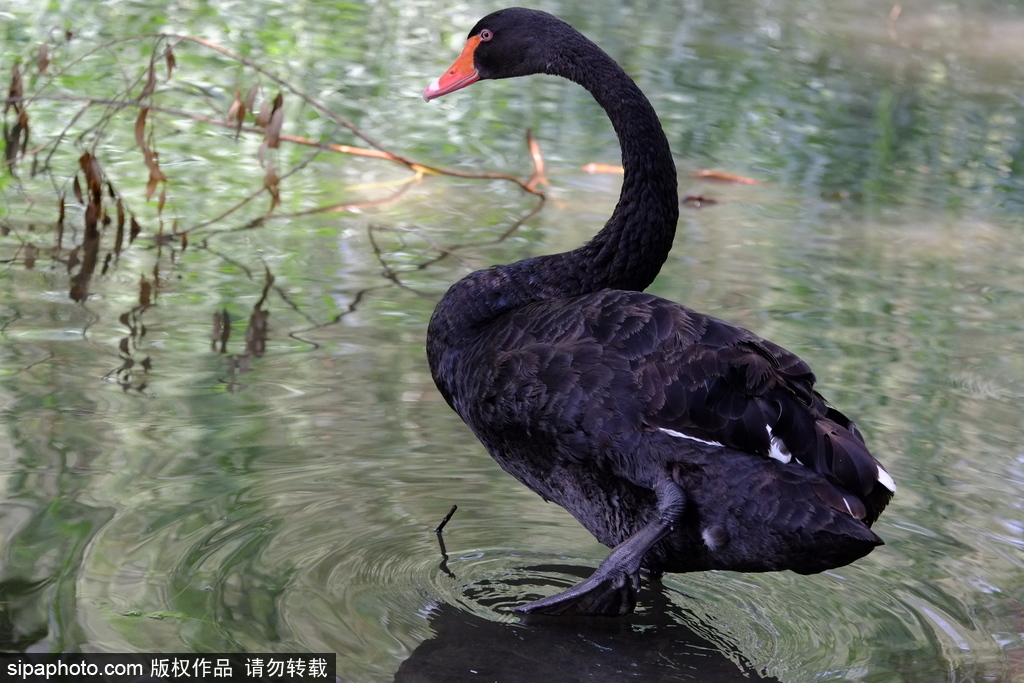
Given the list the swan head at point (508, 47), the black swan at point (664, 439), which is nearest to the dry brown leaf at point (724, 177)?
the swan head at point (508, 47)

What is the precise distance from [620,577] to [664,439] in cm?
32

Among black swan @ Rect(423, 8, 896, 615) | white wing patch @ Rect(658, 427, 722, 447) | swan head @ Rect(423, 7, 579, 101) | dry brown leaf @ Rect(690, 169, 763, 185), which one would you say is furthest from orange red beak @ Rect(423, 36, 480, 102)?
dry brown leaf @ Rect(690, 169, 763, 185)

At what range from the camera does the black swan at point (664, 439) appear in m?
2.64

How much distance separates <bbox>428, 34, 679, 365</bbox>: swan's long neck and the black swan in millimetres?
112

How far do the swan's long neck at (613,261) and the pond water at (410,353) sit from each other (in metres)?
0.49

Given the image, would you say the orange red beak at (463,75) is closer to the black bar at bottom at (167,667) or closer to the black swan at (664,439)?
the black swan at (664,439)

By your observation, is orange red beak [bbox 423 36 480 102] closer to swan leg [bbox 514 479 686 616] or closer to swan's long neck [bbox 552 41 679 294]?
swan's long neck [bbox 552 41 679 294]

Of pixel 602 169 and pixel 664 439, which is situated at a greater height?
pixel 664 439

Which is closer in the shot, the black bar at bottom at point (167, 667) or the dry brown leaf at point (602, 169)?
the black bar at bottom at point (167, 667)

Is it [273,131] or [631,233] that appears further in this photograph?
[273,131]

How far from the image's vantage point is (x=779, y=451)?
2.65 meters

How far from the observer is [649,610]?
3.02 metres

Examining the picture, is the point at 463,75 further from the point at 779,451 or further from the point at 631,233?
the point at 779,451

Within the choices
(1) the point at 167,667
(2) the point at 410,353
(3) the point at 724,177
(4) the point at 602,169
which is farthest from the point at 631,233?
(3) the point at 724,177
